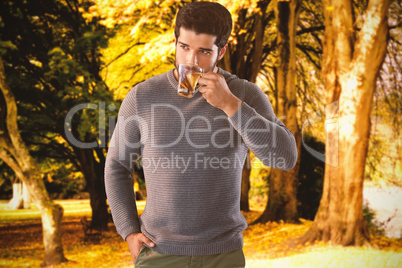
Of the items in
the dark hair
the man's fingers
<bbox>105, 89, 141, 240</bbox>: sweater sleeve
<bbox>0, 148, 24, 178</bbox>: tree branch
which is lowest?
<bbox>0, 148, 24, 178</bbox>: tree branch

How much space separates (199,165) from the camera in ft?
5.29

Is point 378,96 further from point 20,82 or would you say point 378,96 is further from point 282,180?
point 20,82

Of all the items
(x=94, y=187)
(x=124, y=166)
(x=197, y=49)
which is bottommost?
(x=94, y=187)

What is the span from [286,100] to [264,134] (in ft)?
28.9

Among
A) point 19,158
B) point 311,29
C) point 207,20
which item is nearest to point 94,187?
point 19,158

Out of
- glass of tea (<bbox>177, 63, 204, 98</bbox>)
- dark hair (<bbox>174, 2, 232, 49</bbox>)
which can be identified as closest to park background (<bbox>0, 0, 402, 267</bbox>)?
dark hair (<bbox>174, 2, 232, 49</bbox>)

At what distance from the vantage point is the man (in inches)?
62.1

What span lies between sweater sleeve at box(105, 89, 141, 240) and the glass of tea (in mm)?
260

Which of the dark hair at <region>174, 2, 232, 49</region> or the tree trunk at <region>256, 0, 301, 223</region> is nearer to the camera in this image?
the dark hair at <region>174, 2, 232, 49</region>

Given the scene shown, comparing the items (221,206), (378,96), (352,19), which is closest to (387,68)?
(378,96)

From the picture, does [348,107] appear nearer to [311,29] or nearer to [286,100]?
[286,100]

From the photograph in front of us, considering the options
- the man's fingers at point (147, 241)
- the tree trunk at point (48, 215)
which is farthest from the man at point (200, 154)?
the tree trunk at point (48, 215)

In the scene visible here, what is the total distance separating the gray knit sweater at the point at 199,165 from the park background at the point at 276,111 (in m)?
5.46

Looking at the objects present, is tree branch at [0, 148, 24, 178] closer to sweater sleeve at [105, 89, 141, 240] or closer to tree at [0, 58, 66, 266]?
tree at [0, 58, 66, 266]
